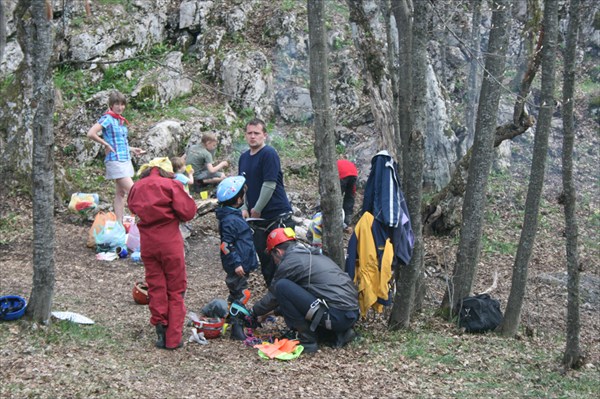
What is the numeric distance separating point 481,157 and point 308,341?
3193 millimetres

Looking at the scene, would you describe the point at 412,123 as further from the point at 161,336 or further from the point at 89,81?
the point at 89,81

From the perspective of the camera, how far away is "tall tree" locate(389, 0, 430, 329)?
6.12m

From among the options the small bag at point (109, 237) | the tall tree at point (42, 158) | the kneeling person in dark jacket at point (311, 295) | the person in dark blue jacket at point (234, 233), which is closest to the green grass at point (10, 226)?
the small bag at point (109, 237)

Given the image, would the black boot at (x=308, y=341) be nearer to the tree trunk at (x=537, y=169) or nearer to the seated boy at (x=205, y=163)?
the tree trunk at (x=537, y=169)

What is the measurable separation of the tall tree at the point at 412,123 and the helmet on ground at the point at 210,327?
1.94 metres

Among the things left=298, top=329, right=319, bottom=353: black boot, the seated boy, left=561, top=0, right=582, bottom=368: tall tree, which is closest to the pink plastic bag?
the seated boy

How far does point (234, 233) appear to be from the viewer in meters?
5.79

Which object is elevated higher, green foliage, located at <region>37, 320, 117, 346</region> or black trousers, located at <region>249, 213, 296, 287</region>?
black trousers, located at <region>249, 213, 296, 287</region>

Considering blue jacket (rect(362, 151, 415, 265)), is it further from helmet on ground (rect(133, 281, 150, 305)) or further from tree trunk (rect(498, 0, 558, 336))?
helmet on ground (rect(133, 281, 150, 305))

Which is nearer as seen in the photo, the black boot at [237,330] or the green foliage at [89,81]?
the black boot at [237,330]

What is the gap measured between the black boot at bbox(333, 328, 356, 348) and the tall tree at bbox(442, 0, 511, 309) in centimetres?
186

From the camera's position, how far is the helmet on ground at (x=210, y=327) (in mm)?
5781

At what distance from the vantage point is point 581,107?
64.3 ft

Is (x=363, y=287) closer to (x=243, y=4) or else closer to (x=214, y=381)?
(x=214, y=381)
